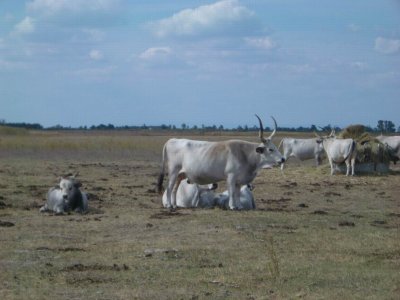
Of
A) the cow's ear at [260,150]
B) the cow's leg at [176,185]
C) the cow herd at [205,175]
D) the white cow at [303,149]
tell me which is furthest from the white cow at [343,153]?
the cow's leg at [176,185]

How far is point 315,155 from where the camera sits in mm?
39156

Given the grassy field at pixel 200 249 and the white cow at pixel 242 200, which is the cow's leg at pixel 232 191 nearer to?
the white cow at pixel 242 200

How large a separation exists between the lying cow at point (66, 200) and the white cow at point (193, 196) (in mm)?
2001

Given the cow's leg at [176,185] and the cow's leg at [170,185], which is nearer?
the cow's leg at [170,185]

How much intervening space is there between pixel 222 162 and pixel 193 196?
1238 millimetres

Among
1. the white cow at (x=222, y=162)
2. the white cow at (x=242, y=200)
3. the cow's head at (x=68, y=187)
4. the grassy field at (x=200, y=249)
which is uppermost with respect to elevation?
the white cow at (x=222, y=162)

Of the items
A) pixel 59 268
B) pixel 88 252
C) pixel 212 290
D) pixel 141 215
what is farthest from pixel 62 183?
pixel 212 290

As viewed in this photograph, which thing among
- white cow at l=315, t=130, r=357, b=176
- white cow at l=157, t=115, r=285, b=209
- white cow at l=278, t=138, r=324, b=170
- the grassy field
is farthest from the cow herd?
white cow at l=278, t=138, r=324, b=170

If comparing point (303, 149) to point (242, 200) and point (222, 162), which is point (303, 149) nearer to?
point (242, 200)

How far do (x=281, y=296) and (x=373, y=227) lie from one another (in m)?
6.63

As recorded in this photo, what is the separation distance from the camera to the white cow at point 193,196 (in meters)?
19.0

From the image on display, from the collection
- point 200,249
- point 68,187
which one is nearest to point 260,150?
point 68,187

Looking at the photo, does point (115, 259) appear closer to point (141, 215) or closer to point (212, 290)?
point (212, 290)

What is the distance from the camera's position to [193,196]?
1911 cm
